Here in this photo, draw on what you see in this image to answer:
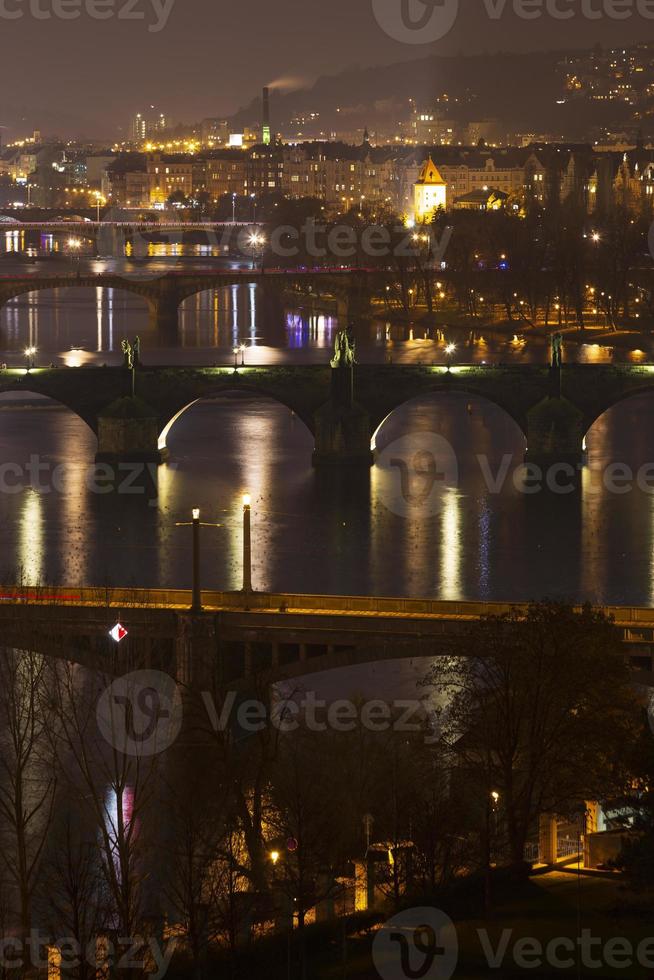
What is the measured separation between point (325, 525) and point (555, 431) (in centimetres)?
736

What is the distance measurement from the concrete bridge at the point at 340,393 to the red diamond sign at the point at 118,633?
1978 cm

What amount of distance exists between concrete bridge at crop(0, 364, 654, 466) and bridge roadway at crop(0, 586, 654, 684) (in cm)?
1935

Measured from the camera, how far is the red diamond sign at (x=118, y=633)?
19047 mm

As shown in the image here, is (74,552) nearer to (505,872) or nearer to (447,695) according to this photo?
(447,695)

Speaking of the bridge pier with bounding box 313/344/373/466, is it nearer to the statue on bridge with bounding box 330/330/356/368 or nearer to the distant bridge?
the statue on bridge with bounding box 330/330/356/368

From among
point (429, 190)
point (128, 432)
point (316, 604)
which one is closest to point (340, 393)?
point (128, 432)

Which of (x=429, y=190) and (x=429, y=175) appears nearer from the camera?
(x=429, y=190)

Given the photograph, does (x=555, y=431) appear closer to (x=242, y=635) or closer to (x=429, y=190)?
(x=242, y=635)

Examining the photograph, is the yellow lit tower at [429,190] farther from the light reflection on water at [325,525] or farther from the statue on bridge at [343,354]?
the statue on bridge at [343,354]

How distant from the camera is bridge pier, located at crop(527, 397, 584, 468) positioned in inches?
1548

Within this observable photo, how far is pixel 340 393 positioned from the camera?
3928 centimetres

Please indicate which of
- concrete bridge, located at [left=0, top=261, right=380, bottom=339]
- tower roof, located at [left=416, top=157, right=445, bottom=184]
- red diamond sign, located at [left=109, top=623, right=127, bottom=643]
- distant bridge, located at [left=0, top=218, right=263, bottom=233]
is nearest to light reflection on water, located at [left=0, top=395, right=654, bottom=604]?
red diamond sign, located at [left=109, top=623, right=127, bottom=643]

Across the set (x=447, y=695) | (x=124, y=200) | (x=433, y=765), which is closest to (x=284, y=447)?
(x=447, y=695)

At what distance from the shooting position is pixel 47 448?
4075 cm
